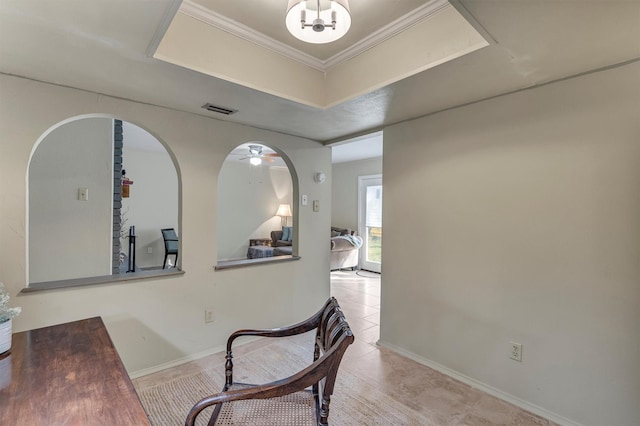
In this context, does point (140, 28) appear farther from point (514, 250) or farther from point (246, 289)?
point (514, 250)

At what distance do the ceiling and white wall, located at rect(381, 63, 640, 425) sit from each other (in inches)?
Answer: 8.5

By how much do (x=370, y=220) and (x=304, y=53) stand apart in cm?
469

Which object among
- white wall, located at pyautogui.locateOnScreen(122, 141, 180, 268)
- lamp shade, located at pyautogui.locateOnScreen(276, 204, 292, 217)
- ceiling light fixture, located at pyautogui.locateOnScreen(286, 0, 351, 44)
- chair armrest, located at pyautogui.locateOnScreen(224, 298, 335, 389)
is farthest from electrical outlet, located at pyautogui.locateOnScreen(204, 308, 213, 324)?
lamp shade, located at pyautogui.locateOnScreen(276, 204, 292, 217)

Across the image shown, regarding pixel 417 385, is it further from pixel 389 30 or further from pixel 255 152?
pixel 255 152

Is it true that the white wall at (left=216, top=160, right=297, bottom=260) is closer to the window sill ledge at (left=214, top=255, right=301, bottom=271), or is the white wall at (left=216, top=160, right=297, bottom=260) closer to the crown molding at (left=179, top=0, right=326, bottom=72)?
the window sill ledge at (left=214, top=255, right=301, bottom=271)

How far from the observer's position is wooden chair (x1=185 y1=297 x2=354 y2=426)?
1080 millimetres

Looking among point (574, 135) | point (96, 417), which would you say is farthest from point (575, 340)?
point (96, 417)

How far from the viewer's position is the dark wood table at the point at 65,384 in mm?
872

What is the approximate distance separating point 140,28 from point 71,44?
0.43 metres

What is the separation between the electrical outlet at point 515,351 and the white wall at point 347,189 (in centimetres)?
458

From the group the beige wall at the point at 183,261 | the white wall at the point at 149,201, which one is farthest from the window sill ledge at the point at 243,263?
the white wall at the point at 149,201

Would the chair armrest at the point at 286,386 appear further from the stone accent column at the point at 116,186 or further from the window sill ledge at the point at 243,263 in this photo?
the stone accent column at the point at 116,186

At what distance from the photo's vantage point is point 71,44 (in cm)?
148

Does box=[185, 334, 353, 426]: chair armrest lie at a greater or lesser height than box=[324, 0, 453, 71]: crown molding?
lesser
